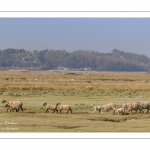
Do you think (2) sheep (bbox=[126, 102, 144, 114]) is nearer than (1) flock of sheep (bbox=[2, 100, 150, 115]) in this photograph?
No

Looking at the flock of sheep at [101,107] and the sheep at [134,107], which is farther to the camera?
the sheep at [134,107]

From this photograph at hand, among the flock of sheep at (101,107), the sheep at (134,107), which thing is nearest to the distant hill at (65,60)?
the flock of sheep at (101,107)

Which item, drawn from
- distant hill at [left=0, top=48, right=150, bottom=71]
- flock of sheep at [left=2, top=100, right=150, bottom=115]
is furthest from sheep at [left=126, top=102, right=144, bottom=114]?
distant hill at [left=0, top=48, right=150, bottom=71]

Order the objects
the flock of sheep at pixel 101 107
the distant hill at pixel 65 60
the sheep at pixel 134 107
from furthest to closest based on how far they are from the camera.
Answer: the distant hill at pixel 65 60
the sheep at pixel 134 107
the flock of sheep at pixel 101 107

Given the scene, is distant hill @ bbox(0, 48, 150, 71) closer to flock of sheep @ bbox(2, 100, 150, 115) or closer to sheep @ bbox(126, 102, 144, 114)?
flock of sheep @ bbox(2, 100, 150, 115)

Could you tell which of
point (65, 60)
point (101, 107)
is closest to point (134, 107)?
point (101, 107)

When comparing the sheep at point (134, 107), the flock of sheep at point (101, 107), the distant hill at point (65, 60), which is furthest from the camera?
the distant hill at point (65, 60)

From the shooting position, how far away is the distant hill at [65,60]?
65312 mm

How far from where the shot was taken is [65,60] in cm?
6900

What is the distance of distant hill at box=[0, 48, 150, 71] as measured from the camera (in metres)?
65.3

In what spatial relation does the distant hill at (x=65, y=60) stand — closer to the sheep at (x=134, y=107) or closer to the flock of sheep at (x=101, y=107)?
the flock of sheep at (x=101, y=107)

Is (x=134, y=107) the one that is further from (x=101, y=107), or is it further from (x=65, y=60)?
(x=65, y=60)
